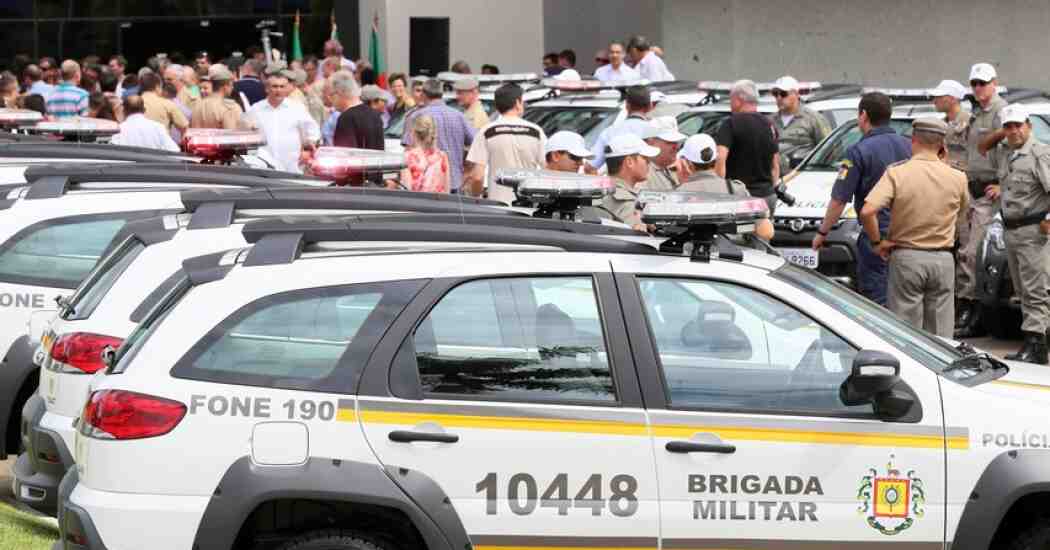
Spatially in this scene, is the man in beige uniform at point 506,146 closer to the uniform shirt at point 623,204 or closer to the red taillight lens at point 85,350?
the uniform shirt at point 623,204

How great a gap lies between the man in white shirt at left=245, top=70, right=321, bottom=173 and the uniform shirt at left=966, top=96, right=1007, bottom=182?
530 cm

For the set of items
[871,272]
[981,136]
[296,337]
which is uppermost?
[296,337]

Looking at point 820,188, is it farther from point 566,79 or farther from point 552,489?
point 552,489

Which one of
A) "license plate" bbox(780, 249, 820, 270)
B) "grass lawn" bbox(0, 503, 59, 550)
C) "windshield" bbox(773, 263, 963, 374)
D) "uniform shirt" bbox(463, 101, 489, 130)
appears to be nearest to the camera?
"windshield" bbox(773, 263, 963, 374)

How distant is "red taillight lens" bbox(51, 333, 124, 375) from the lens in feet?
23.9

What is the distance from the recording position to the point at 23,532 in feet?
25.9

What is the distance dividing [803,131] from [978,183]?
361cm

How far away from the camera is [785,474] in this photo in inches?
225

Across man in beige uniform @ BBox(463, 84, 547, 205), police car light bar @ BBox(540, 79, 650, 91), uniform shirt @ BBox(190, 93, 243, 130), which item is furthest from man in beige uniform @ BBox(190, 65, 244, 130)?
police car light bar @ BBox(540, 79, 650, 91)

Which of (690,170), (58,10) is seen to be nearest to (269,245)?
(690,170)

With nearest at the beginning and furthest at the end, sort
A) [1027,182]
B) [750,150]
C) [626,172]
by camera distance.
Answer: [626,172]
[1027,182]
[750,150]

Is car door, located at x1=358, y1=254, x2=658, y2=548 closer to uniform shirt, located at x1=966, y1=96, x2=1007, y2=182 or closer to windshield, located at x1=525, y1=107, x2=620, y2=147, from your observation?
uniform shirt, located at x1=966, y1=96, x2=1007, y2=182

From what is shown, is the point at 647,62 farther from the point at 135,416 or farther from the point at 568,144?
the point at 135,416

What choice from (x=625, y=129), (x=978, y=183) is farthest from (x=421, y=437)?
(x=978, y=183)
